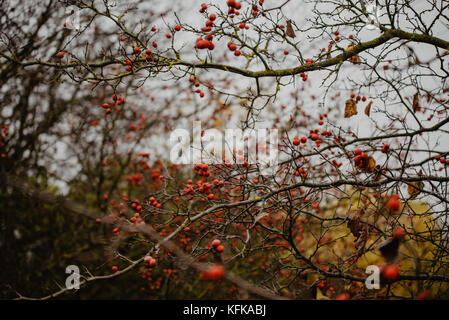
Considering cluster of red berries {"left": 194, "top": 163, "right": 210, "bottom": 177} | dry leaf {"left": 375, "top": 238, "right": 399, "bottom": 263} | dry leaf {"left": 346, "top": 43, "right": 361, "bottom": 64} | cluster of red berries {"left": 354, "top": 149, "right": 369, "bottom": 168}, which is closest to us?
dry leaf {"left": 375, "top": 238, "right": 399, "bottom": 263}

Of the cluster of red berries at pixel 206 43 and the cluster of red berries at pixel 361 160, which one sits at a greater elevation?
the cluster of red berries at pixel 206 43

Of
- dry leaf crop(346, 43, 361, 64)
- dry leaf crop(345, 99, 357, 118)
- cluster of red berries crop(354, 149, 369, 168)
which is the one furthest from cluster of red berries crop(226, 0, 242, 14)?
cluster of red berries crop(354, 149, 369, 168)

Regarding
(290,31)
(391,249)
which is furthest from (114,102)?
(391,249)

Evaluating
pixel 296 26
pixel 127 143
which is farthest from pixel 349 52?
pixel 127 143

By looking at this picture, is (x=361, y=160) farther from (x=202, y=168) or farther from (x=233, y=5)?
(x=233, y=5)

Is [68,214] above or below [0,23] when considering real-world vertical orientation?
below

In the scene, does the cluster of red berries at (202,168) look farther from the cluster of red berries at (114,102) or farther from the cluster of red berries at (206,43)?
the cluster of red berries at (206,43)

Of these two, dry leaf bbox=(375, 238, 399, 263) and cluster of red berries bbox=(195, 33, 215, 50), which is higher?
cluster of red berries bbox=(195, 33, 215, 50)

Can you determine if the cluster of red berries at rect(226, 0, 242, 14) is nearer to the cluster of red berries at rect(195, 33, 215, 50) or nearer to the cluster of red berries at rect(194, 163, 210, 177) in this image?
the cluster of red berries at rect(195, 33, 215, 50)

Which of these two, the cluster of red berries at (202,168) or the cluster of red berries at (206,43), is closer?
the cluster of red berries at (206,43)

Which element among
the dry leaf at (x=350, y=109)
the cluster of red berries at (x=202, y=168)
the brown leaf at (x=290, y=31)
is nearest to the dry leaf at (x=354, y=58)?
the dry leaf at (x=350, y=109)
